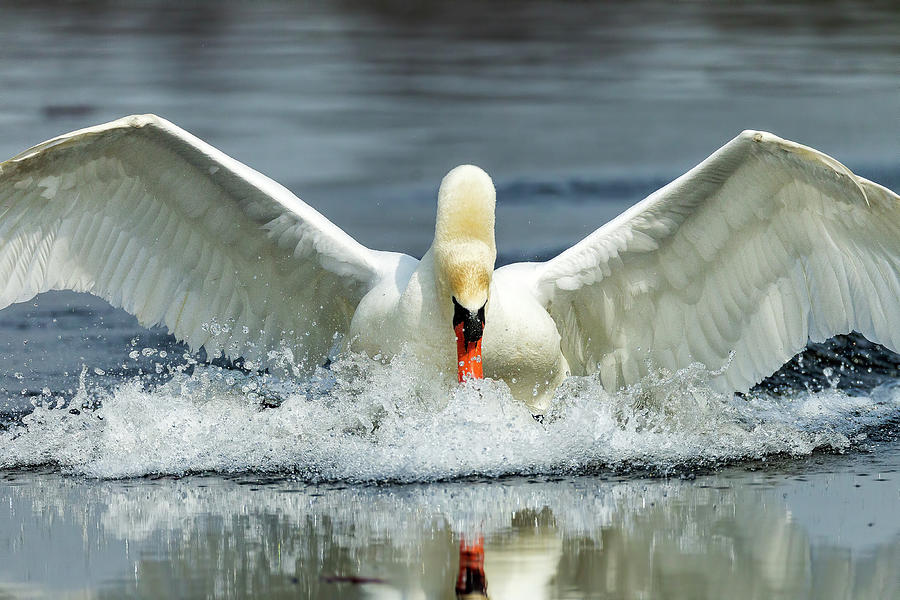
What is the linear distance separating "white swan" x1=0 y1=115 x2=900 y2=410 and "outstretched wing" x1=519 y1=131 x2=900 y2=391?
0.5 inches

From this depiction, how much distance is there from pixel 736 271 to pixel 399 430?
2.28 meters

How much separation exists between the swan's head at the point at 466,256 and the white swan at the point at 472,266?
0.01 m

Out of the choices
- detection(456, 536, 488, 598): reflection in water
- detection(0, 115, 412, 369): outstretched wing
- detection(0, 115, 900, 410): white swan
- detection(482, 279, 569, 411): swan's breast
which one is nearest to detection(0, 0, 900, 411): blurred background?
detection(0, 115, 412, 369): outstretched wing

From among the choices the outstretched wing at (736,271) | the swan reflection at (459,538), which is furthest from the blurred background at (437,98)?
the outstretched wing at (736,271)

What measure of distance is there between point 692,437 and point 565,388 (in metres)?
0.91

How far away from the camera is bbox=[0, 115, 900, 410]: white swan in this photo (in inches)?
329

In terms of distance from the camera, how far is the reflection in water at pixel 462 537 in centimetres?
546

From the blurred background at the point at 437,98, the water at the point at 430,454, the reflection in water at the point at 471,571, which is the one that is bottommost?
the reflection in water at the point at 471,571

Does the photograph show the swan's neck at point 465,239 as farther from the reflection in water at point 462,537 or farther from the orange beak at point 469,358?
the reflection in water at point 462,537

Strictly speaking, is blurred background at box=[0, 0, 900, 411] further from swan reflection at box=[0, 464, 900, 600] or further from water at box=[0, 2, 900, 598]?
swan reflection at box=[0, 464, 900, 600]

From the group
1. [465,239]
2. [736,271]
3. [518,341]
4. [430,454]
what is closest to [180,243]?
[465,239]

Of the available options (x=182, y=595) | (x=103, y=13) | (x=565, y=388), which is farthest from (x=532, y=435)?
(x=103, y=13)

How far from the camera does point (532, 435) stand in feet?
26.5

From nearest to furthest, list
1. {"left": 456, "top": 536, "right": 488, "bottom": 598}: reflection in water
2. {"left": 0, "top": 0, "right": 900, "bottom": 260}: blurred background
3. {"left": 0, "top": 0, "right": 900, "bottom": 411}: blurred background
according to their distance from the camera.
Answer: {"left": 456, "top": 536, "right": 488, "bottom": 598}: reflection in water
{"left": 0, "top": 0, "right": 900, "bottom": 411}: blurred background
{"left": 0, "top": 0, "right": 900, "bottom": 260}: blurred background
